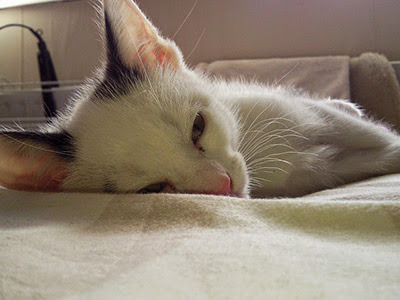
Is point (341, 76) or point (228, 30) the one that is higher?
point (228, 30)

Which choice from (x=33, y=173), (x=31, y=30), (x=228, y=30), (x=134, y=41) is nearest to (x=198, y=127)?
(x=134, y=41)

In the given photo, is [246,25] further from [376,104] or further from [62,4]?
[62,4]

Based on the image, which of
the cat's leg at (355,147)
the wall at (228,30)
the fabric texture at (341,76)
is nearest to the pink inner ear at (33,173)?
the cat's leg at (355,147)

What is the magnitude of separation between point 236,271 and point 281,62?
2.09 metres

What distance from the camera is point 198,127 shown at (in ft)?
2.74

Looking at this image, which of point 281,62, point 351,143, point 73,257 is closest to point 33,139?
point 73,257

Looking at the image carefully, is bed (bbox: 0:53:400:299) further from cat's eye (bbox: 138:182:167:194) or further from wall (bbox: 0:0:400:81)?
wall (bbox: 0:0:400:81)

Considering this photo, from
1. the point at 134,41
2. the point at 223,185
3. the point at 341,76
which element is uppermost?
the point at 134,41

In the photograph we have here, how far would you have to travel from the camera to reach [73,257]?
43 cm

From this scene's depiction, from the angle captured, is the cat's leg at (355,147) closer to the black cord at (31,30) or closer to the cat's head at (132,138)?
the cat's head at (132,138)

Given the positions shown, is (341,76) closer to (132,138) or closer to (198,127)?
(198,127)

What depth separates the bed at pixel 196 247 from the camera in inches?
13.5

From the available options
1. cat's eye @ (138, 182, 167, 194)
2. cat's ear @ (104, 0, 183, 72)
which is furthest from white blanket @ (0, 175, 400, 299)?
cat's ear @ (104, 0, 183, 72)

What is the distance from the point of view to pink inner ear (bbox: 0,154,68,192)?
80cm
